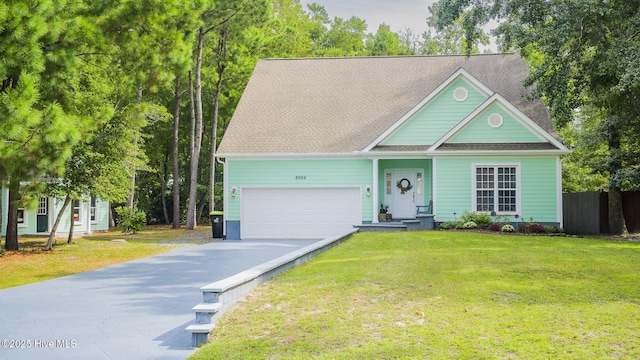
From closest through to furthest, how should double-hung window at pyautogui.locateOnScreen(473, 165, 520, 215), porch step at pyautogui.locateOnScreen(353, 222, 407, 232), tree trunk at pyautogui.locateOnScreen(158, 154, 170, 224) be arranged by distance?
1. double-hung window at pyautogui.locateOnScreen(473, 165, 520, 215)
2. porch step at pyautogui.locateOnScreen(353, 222, 407, 232)
3. tree trunk at pyautogui.locateOnScreen(158, 154, 170, 224)

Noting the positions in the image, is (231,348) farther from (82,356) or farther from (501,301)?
(501,301)

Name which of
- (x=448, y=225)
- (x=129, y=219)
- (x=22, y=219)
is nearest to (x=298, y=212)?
(x=448, y=225)

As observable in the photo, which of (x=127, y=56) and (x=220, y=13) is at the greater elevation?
(x=220, y=13)

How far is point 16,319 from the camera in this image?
8352 mm

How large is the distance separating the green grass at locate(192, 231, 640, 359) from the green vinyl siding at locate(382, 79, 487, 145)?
35.3ft

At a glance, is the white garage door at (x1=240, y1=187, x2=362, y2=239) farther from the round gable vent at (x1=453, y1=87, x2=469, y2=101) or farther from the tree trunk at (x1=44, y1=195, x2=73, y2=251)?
the tree trunk at (x1=44, y1=195, x2=73, y2=251)

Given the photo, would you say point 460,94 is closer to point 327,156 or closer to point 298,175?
point 327,156

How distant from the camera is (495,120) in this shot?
20703 mm

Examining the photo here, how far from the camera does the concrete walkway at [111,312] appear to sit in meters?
6.77

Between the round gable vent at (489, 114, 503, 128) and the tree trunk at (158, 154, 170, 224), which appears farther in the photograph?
the tree trunk at (158, 154, 170, 224)

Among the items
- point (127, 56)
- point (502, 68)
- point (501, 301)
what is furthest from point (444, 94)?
point (501, 301)

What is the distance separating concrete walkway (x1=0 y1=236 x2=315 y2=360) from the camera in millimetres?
6766

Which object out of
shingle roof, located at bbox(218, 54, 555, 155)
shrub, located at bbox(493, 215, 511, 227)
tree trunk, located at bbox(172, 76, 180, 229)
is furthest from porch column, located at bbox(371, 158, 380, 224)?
tree trunk, located at bbox(172, 76, 180, 229)

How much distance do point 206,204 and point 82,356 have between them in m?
34.8
